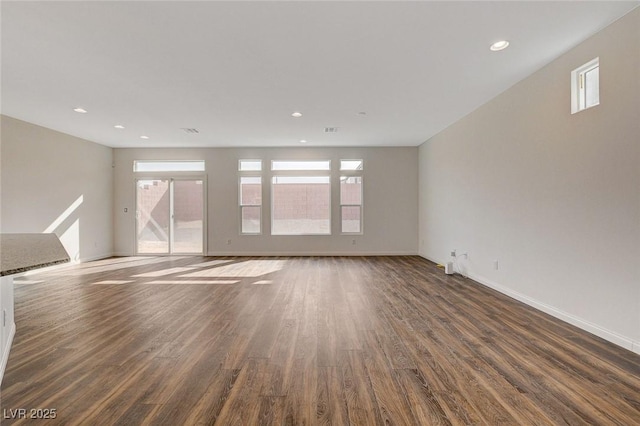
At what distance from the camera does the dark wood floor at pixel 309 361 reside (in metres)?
1.72

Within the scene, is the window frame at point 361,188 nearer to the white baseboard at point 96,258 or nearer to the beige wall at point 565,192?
the beige wall at point 565,192

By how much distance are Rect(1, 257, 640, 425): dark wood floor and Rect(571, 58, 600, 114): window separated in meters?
2.24

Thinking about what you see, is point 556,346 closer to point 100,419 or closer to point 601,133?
point 601,133

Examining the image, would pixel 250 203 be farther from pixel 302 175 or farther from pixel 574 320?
pixel 574 320

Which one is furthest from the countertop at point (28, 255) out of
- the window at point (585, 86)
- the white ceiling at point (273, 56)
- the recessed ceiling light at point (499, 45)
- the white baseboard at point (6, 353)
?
the window at point (585, 86)

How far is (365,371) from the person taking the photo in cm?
212

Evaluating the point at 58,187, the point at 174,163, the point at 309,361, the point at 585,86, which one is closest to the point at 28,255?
the point at 309,361

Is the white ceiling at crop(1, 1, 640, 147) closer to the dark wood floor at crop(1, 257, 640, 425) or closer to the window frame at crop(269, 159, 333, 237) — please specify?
the window frame at crop(269, 159, 333, 237)

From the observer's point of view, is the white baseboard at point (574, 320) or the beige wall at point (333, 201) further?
the beige wall at point (333, 201)

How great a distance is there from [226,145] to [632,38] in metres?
6.91

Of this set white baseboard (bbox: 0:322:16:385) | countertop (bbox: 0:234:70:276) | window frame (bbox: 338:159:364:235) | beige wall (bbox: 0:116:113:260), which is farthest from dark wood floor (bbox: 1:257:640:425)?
window frame (bbox: 338:159:364:235)

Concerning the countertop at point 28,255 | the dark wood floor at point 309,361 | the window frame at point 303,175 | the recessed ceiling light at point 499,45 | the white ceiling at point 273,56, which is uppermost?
the recessed ceiling light at point 499,45

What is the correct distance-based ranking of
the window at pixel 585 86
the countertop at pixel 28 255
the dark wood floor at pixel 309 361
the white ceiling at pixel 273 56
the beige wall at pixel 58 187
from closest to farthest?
the countertop at pixel 28 255, the dark wood floor at pixel 309 361, the white ceiling at pixel 273 56, the window at pixel 585 86, the beige wall at pixel 58 187

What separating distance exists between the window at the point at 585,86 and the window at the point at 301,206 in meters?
5.15
